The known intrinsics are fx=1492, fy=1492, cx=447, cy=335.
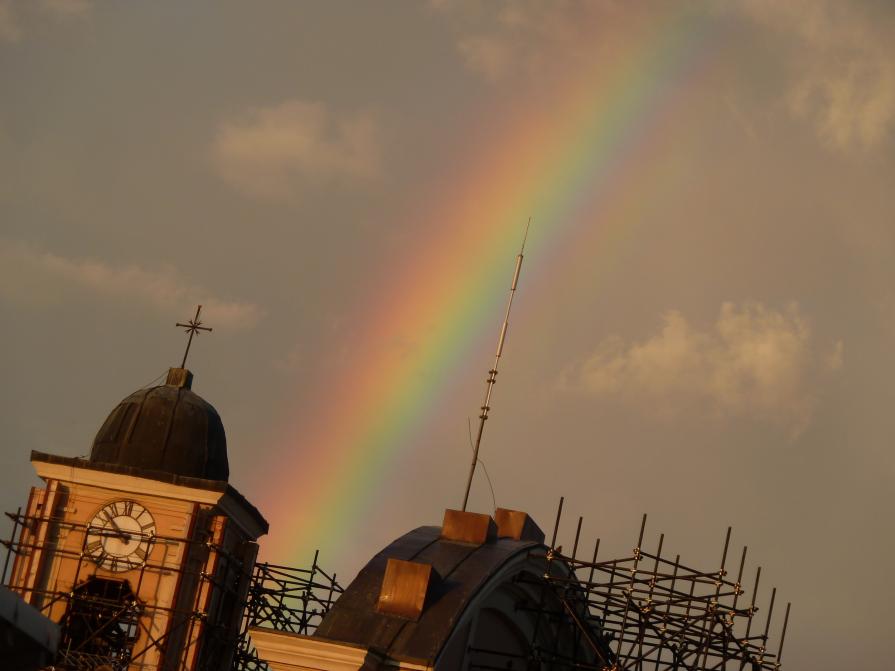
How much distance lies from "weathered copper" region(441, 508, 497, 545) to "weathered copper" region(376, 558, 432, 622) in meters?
2.78

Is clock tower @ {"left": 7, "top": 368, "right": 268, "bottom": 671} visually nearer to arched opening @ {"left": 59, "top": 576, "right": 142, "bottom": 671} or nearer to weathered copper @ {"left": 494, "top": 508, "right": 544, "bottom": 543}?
arched opening @ {"left": 59, "top": 576, "right": 142, "bottom": 671}

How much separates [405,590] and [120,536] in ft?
26.7

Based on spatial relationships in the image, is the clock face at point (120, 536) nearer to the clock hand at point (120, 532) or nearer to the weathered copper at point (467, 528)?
the clock hand at point (120, 532)

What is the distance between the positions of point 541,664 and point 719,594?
4.58 metres

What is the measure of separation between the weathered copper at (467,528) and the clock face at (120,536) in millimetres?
6981

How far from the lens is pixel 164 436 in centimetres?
3594

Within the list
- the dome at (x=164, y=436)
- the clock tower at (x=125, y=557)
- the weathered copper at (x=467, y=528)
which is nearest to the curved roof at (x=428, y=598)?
the weathered copper at (x=467, y=528)

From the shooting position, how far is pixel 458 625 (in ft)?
97.8

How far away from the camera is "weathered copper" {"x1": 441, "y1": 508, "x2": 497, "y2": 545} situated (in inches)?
1281

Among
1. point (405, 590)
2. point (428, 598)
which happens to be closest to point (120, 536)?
point (405, 590)

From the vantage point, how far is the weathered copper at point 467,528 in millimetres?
32531

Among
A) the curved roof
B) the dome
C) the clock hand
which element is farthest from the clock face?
the curved roof

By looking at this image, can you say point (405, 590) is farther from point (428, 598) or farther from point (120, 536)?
point (120, 536)

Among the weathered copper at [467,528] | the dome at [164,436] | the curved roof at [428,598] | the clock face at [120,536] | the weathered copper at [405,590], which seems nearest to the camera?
the curved roof at [428,598]
